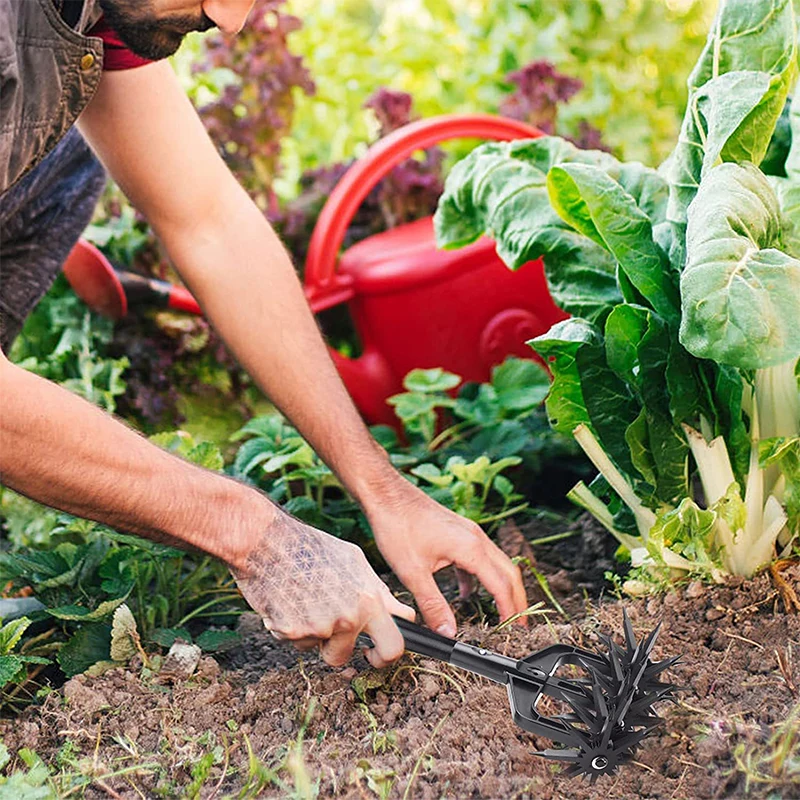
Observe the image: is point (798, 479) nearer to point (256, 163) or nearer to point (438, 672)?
point (438, 672)

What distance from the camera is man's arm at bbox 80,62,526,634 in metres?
2.01

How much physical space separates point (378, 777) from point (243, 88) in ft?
7.22

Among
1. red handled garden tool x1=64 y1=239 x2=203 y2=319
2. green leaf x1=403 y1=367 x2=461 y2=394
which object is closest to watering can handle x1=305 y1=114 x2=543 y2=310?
red handled garden tool x1=64 y1=239 x2=203 y2=319

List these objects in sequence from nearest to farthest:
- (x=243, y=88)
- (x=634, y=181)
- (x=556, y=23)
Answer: (x=634, y=181) → (x=243, y=88) → (x=556, y=23)

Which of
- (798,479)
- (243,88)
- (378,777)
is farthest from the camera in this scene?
(243,88)

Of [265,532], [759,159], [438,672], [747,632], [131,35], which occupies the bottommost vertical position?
[747,632]

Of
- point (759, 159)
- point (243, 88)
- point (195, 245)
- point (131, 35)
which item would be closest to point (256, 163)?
point (243, 88)

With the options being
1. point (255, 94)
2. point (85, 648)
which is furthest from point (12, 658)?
point (255, 94)

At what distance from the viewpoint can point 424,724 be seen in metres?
1.61

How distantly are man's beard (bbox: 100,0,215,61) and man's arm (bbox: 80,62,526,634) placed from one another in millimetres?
179

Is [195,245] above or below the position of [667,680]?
above

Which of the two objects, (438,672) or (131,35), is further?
(131,35)

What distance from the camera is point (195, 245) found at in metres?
2.18

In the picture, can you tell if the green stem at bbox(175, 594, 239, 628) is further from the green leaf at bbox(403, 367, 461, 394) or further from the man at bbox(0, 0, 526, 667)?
the green leaf at bbox(403, 367, 461, 394)
